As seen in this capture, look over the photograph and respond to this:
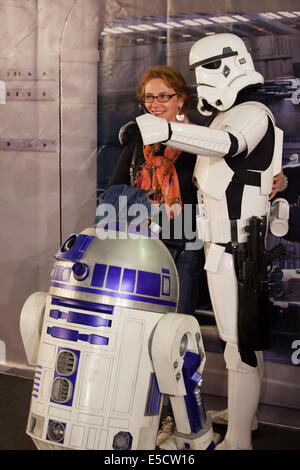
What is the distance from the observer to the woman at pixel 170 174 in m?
2.41

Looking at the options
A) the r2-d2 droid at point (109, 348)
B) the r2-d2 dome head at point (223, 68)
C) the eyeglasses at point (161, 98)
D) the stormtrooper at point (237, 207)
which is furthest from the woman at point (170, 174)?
the r2-d2 droid at point (109, 348)

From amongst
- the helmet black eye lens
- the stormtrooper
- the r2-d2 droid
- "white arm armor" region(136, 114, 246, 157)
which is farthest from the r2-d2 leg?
the helmet black eye lens

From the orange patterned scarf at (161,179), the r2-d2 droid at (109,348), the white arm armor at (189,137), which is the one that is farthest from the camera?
the orange patterned scarf at (161,179)

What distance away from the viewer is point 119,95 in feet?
10.2

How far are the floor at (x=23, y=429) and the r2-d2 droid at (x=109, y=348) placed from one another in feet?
2.52

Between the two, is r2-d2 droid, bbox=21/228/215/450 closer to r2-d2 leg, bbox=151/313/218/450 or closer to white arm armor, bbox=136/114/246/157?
r2-d2 leg, bbox=151/313/218/450

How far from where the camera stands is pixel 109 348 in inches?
68.1

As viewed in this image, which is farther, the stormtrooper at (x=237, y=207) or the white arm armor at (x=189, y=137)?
the stormtrooper at (x=237, y=207)

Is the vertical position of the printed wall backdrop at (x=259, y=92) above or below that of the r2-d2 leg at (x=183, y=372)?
above

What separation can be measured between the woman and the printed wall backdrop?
0.16m

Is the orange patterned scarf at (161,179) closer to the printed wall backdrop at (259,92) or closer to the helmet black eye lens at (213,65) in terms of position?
the helmet black eye lens at (213,65)

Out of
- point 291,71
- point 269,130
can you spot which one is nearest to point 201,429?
point 269,130

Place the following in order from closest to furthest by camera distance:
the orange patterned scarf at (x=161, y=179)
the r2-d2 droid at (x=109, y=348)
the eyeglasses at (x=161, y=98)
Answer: the r2-d2 droid at (x=109, y=348) < the orange patterned scarf at (x=161, y=179) < the eyeglasses at (x=161, y=98)

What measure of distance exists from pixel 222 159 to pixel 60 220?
1.39m
